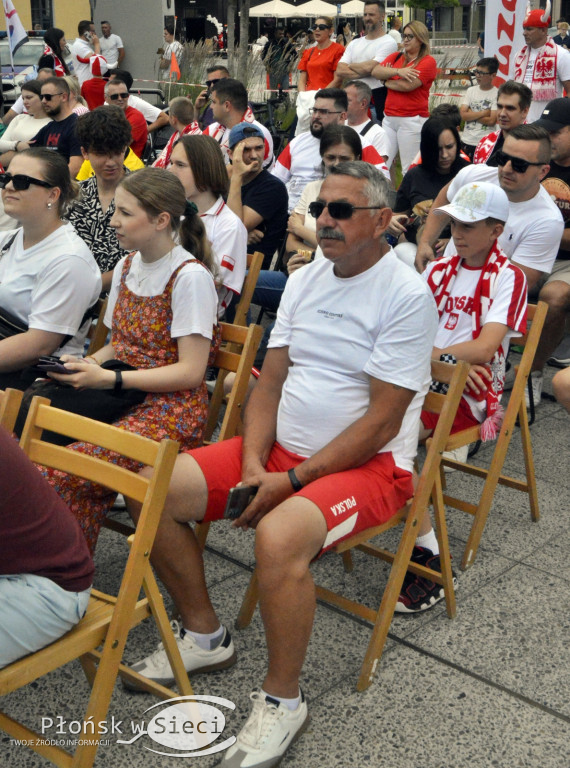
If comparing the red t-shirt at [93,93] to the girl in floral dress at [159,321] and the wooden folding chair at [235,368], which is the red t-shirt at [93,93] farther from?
the wooden folding chair at [235,368]

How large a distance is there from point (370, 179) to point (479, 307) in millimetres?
947

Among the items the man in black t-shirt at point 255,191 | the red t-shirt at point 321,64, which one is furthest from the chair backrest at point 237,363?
the red t-shirt at point 321,64

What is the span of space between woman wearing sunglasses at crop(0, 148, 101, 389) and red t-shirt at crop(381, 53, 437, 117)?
17.0 feet

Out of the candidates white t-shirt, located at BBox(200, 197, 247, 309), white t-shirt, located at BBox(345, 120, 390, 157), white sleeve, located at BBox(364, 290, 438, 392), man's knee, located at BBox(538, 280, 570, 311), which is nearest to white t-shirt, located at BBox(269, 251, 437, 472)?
white sleeve, located at BBox(364, 290, 438, 392)

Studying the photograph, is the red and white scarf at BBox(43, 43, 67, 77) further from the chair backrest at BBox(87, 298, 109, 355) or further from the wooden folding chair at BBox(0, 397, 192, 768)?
the wooden folding chair at BBox(0, 397, 192, 768)

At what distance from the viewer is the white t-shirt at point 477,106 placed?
1039cm

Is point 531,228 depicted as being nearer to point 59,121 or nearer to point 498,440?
point 498,440

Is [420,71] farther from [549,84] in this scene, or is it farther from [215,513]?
[215,513]

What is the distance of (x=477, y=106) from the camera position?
34.9 ft

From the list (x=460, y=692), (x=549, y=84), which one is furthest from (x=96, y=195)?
(x=549, y=84)

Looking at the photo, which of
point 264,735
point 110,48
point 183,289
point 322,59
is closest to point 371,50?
point 322,59

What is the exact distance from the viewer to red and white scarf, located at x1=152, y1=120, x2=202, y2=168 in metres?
6.04

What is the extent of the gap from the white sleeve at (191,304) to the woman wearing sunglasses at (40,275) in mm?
508

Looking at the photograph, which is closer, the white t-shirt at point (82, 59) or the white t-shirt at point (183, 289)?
the white t-shirt at point (183, 289)
